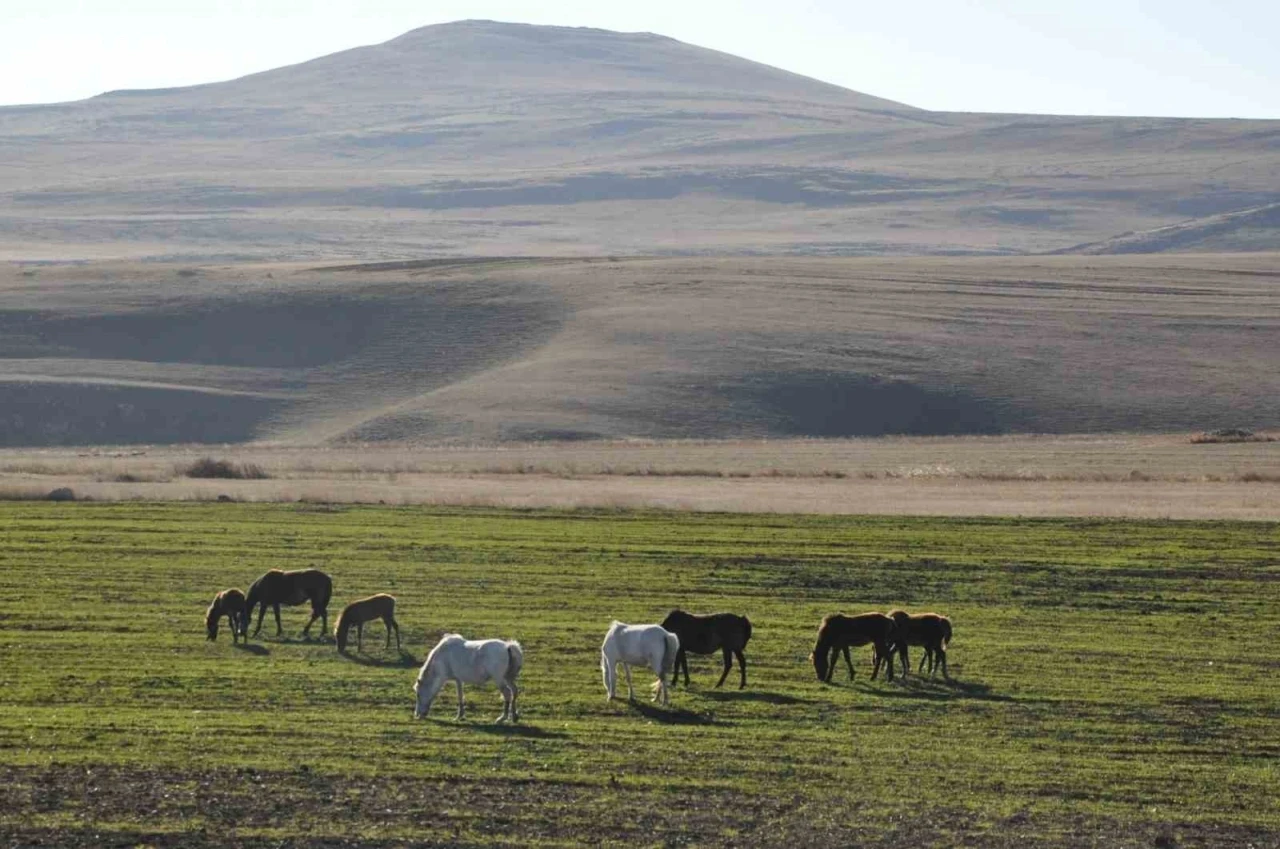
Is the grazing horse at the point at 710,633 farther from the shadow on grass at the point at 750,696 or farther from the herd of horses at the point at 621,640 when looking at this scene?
the shadow on grass at the point at 750,696

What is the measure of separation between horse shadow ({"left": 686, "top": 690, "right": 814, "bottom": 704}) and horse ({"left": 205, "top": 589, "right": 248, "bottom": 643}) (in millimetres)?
6416

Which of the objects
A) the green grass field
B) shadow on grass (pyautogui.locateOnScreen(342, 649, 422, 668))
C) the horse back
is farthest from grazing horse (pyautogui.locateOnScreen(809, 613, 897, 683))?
shadow on grass (pyautogui.locateOnScreen(342, 649, 422, 668))

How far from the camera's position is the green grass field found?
1386 cm

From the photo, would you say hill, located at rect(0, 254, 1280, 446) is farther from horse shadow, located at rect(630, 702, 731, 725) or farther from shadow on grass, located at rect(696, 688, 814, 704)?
horse shadow, located at rect(630, 702, 731, 725)

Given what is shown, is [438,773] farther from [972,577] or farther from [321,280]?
[321,280]

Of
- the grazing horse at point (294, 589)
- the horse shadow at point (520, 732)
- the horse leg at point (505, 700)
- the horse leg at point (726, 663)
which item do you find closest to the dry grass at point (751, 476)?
the grazing horse at point (294, 589)

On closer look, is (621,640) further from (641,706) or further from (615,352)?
(615,352)

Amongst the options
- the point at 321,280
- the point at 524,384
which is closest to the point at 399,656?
the point at 524,384

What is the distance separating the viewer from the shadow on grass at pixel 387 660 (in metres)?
20.0

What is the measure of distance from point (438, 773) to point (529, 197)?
18463 cm

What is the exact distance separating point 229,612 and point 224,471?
82.7 feet

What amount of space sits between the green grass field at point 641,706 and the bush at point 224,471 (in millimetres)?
14797

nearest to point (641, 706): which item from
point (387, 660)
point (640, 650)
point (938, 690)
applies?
point (640, 650)

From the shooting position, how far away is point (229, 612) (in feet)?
71.3
